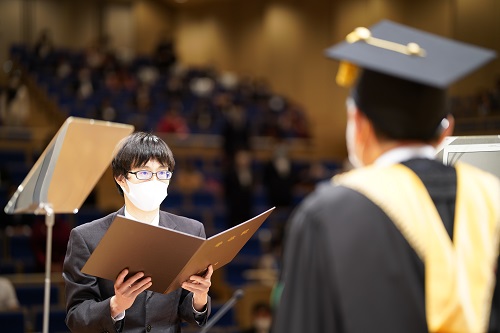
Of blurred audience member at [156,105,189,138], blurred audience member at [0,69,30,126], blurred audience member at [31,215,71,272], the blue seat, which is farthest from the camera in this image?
blurred audience member at [0,69,30,126]

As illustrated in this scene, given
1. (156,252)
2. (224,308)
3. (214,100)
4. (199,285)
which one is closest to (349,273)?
(156,252)

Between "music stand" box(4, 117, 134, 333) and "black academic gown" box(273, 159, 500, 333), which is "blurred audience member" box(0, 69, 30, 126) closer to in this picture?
"music stand" box(4, 117, 134, 333)

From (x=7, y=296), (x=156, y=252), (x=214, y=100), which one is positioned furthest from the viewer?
(x=214, y=100)

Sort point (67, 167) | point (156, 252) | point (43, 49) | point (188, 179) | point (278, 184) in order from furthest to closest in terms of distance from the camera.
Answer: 1. point (43, 49)
2. point (188, 179)
3. point (278, 184)
4. point (67, 167)
5. point (156, 252)

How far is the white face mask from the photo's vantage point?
2604 millimetres

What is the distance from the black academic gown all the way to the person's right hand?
0.92 metres

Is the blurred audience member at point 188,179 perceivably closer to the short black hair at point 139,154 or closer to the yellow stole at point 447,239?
the short black hair at point 139,154

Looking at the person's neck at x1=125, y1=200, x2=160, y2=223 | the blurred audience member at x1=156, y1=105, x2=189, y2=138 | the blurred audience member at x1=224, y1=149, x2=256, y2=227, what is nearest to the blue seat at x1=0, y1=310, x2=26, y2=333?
the person's neck at x1=125, y1=200, x2=160, y2=223

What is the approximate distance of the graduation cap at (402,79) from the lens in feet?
5.32

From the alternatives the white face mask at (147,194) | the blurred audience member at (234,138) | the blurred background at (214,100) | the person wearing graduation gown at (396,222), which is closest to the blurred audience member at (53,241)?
the blurred background at (214,100)

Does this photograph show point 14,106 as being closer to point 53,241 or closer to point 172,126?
point 172,126

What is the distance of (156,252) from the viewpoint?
2361mm

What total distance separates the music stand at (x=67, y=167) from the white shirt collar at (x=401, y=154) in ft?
5.72

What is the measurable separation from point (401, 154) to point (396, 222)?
17cm
